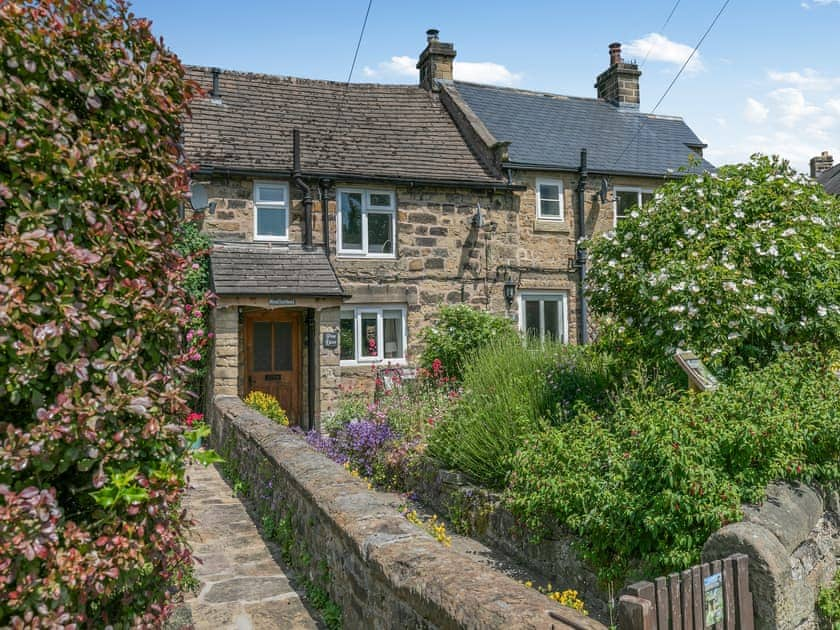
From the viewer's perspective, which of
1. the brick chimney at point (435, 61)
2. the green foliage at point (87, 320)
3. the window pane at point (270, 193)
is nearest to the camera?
the green foliage at point (87, 320)

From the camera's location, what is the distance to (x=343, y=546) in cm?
396

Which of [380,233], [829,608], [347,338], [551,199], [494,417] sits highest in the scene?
[551,199]

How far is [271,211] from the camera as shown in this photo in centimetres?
1378

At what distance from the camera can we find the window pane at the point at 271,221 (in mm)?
13695

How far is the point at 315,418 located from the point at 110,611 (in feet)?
32.8

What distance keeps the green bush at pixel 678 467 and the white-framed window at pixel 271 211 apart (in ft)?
29.8

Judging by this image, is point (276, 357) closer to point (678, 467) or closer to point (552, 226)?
point (552, 226)

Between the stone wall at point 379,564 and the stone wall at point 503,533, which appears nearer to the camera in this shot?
the stone wall at point 379,564

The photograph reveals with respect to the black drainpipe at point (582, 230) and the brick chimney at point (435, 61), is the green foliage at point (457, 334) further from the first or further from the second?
the brick chimney at point (435, 61)

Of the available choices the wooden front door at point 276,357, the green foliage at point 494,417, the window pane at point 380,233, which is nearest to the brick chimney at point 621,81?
the window pane at point 380,233

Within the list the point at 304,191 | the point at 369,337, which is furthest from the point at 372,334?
the point at 304,191

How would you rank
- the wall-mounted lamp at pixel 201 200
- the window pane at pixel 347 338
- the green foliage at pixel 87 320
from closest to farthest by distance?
1. the green foliage at pixel 87 320
2. the wall-mounted lamp at pixel 201 200
3. the window pane at pixel 347 338

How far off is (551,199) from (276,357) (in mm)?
7462

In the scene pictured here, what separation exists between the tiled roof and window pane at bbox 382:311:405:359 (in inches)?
117
